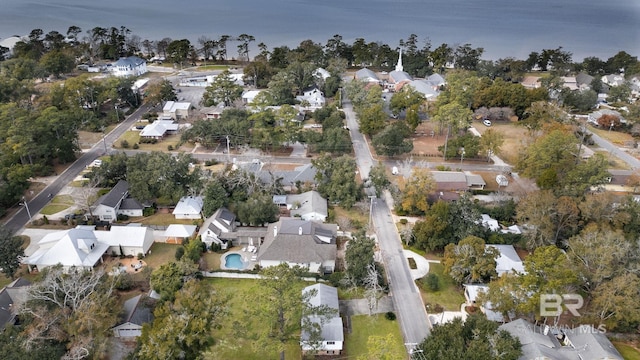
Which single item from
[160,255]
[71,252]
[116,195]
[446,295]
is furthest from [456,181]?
[71,252]

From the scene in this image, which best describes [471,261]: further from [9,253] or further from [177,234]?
[9,253]

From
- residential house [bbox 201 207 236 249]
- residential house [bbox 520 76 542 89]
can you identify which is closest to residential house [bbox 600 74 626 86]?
residential house [bbox 520 76 542 89]

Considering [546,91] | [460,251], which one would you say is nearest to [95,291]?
[460,251]

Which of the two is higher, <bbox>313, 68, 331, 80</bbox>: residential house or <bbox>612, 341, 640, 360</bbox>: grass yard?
<bbox>313, 68, 331, 80</bbox>: residential house

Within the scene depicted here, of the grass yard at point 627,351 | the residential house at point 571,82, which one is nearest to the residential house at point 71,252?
the grass yard at point 627,351

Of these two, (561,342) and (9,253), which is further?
(9,253)

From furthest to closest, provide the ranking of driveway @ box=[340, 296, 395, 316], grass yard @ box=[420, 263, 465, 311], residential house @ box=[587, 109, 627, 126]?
residential house @ box=[587, 109, 627, 126] < grass yard @ box=[420, 263, 465, 311] < driveway @ box=[340, 296, 395, 316]

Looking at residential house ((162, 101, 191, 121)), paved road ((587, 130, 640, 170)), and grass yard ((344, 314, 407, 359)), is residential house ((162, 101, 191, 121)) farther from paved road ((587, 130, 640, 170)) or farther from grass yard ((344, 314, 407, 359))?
paved road ((587, 130, 640, 170))
